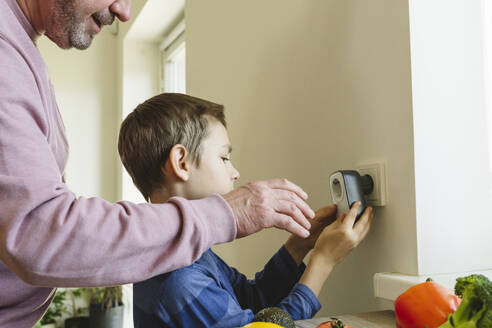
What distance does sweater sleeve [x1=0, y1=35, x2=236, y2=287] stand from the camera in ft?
2.06

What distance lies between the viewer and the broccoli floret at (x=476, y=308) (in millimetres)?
476

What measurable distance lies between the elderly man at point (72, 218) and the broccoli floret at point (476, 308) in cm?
31

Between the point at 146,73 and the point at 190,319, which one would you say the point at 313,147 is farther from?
the point at 146,73

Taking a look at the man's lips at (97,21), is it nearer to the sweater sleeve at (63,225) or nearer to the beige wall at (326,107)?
the sweater sleeve at (63,225)

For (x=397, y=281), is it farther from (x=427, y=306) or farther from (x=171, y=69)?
(x=171, y=69)

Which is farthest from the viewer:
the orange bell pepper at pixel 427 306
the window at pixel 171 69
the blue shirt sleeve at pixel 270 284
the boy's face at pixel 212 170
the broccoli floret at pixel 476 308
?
the window at pixel 171 69

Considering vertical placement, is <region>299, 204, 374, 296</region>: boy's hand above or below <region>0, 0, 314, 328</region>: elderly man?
below

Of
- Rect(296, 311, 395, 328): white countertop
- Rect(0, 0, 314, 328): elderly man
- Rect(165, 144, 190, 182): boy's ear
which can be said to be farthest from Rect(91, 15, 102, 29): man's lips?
Rect(296, 311, 395, 328): white countertop

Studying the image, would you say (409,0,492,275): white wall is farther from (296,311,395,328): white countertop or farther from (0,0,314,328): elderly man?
(0,0,314,328): elderly man

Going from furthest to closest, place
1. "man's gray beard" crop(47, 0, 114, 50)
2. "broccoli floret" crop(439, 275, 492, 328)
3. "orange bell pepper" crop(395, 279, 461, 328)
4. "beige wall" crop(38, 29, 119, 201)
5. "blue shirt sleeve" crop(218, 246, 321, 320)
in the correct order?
"beige wall" crop(38, 29, 119, 201) → "blue shirt sleeve" crop(218, 246, 321, 320) → "man's gray beard" crop(47, 0, 114, 50) → "orange bell pepper" crop(395, 279, 461, 328) → "broccoli floret" crop(439, 275, 492, 328)

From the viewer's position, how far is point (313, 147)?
1206 mm

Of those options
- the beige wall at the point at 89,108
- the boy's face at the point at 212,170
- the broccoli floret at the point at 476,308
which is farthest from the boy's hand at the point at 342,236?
the beige wall at the point at 89,108

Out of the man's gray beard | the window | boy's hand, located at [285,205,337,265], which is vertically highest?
the window

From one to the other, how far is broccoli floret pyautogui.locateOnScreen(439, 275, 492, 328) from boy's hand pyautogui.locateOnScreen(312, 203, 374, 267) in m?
0.43
